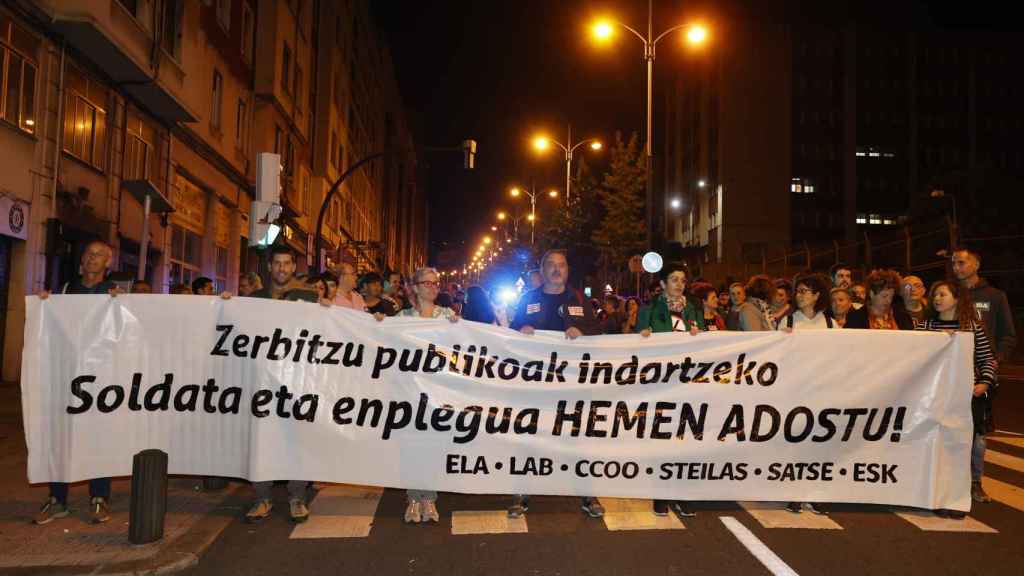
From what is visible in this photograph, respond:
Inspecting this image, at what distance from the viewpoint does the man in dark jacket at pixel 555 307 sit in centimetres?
685

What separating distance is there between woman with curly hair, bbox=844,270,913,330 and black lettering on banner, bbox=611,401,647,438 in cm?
231

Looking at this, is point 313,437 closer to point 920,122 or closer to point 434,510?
point 434,510

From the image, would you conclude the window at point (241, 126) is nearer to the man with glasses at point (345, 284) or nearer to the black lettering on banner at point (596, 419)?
the man with glasses at point (345, 284)

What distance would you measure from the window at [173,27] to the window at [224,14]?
3912 millimetres

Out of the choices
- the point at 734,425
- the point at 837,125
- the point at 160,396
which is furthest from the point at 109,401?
the point at 837,125

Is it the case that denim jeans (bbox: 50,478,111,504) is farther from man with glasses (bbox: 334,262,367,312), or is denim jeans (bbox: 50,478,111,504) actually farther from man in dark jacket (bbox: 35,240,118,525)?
man with glasses (bbox: 334,262,367,312)

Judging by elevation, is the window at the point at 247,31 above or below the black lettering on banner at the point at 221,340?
above

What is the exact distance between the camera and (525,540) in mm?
5777

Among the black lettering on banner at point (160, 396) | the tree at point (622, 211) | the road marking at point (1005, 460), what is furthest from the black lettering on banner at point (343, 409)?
the tree at point (622, 211)

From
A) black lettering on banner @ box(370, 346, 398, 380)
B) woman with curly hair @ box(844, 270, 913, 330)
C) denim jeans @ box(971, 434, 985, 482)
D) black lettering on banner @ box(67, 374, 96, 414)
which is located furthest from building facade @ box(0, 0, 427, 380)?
denim jeans @ box(971, 434, 985, 482)

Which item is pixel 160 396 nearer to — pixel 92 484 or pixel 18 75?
pixel 92 484

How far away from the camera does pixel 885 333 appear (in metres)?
6.72

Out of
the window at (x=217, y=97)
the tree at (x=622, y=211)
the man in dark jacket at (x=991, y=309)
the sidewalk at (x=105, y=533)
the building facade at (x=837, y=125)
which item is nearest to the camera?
the sidewalk at (x=105, y=533)

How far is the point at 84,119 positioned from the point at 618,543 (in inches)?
544
